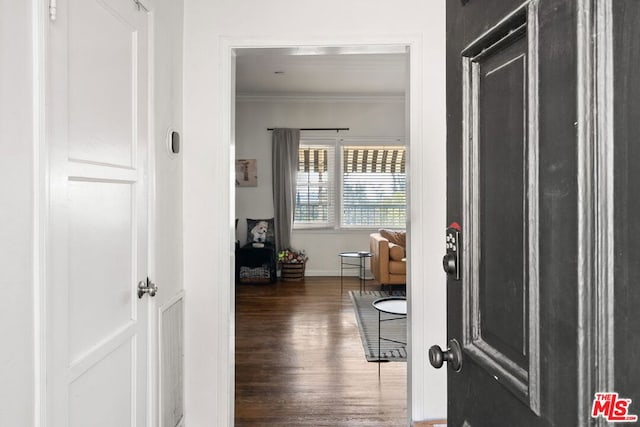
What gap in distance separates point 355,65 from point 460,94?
481 centimetres

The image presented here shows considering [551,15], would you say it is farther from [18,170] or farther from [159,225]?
[159,225]

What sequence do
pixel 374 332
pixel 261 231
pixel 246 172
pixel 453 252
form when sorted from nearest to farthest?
1. pixel 453 252
2. pixel 374 332
3. pixel 261 231
4. pixel 246 172

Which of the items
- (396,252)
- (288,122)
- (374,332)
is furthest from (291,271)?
(374,332)

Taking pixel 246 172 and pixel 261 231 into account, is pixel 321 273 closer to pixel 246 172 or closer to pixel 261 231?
pixel 261 231

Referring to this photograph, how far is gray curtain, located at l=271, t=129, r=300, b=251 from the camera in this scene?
700 cm

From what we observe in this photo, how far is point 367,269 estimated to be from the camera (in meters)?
7.03

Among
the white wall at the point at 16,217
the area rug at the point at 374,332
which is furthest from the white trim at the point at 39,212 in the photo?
the area rug at the point at 374,332

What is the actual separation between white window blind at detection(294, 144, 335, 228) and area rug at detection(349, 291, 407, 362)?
76.3 inches

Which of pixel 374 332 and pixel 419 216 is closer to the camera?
pixel 419 216

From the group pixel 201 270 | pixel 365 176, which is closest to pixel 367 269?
pixel 365 176

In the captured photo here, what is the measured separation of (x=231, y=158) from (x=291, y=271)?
4777mm

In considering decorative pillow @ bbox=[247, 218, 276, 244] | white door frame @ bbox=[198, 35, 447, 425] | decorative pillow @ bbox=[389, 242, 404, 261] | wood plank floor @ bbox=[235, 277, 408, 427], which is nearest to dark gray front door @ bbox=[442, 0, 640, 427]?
white door frame @ bbox=[198, 35, 447, 425]

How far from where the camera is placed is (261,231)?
695cm
